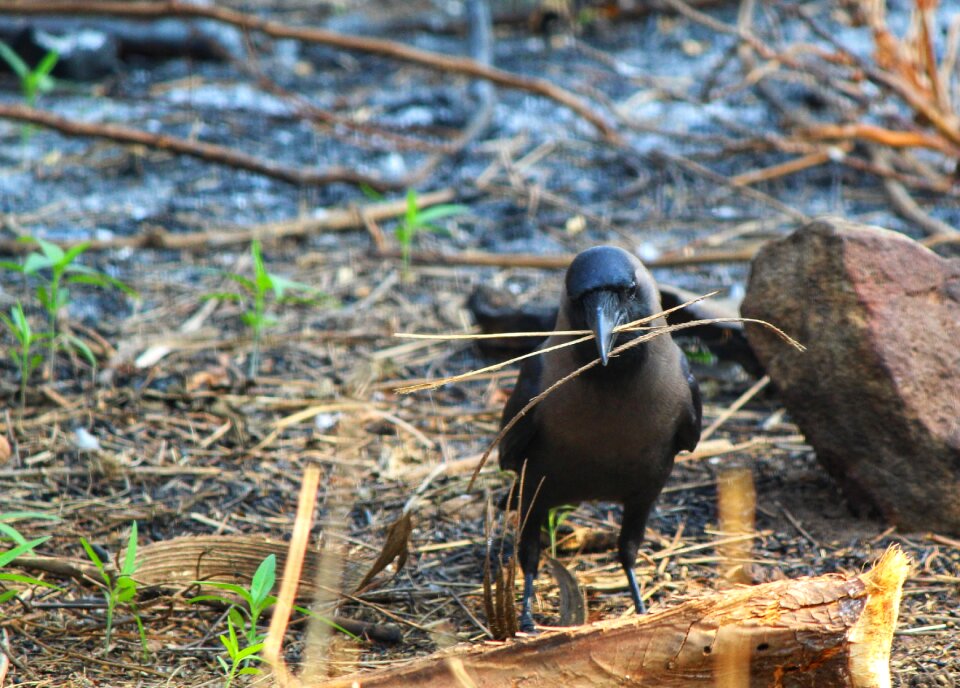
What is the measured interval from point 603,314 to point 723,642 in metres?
1.00


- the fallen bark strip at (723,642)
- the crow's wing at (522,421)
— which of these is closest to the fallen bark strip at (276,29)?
the crow's wing at (522,421)

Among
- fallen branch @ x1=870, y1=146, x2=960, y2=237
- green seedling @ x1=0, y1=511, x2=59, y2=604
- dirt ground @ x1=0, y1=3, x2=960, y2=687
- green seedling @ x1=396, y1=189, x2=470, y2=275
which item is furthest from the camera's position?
fallen branch @ x1=870, y1=146, x2=960, y2=237

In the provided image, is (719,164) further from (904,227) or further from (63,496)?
(63,496)

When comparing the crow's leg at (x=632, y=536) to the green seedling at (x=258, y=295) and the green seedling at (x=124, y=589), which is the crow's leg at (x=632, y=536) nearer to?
the green seedling at (x=124, y=589)

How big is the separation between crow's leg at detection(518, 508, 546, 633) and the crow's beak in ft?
2.42

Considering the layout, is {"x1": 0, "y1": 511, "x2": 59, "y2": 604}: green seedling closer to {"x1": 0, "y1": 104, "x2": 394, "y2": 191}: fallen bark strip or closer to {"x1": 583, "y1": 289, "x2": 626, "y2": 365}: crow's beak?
{"x1": 583, "y1": 289, "x2": 626, "y2": 365}: crow's beak

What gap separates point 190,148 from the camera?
21.7 ft

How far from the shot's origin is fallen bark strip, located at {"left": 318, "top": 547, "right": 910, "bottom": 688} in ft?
8.19

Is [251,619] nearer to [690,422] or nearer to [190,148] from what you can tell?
[690,422]

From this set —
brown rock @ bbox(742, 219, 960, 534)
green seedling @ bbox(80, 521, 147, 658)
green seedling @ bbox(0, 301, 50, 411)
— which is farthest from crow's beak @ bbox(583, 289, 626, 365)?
green seedling @ bbox(0, 301, 50, 411)

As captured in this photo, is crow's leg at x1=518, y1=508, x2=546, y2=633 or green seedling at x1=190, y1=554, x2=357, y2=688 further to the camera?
crow's leg at x1=518, y1=508, x2=546, y2=633

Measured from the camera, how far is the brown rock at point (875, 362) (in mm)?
3658

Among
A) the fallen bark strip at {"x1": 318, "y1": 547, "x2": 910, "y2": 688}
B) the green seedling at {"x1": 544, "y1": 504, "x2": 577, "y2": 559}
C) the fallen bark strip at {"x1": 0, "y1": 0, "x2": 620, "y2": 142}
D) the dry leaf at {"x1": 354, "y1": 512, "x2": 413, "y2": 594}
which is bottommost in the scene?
the green seedling at {"x1": 544, "y1": 504, "x2": 577, "y2": 559}

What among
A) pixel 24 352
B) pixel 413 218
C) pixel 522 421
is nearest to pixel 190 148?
pixel 413 218
